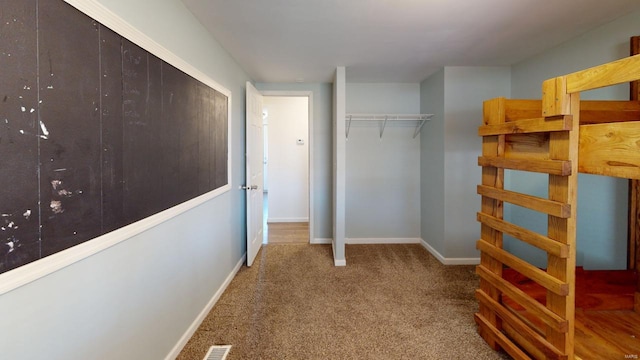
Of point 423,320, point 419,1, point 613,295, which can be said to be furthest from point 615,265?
point 419,1

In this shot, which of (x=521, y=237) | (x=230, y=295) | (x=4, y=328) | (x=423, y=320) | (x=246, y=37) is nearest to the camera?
(x=4, y=328)

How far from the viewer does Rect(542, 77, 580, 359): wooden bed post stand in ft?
4.38

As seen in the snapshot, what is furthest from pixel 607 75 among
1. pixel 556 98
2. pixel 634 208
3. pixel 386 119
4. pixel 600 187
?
pixel 386 119

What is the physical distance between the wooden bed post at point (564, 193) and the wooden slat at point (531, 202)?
1.3 inches

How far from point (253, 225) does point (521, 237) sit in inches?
104

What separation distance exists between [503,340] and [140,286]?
2.11m

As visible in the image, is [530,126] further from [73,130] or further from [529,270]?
[73,130]

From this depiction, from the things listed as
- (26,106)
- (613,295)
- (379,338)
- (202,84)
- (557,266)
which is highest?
(202,84)

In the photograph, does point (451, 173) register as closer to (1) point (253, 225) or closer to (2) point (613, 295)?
(2) point (613, 295)

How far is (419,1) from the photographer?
1894 millimetres

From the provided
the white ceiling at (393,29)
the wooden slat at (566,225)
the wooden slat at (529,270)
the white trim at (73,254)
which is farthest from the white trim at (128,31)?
the wooden slat at (529,270)

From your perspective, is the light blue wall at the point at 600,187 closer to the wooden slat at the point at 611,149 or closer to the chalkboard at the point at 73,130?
the wooden slat at the point at 611,149

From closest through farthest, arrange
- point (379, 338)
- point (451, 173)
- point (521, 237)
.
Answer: point (521, 237) → point (379, 338) → point (451, 173)

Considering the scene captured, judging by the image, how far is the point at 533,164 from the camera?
5.00 feet
